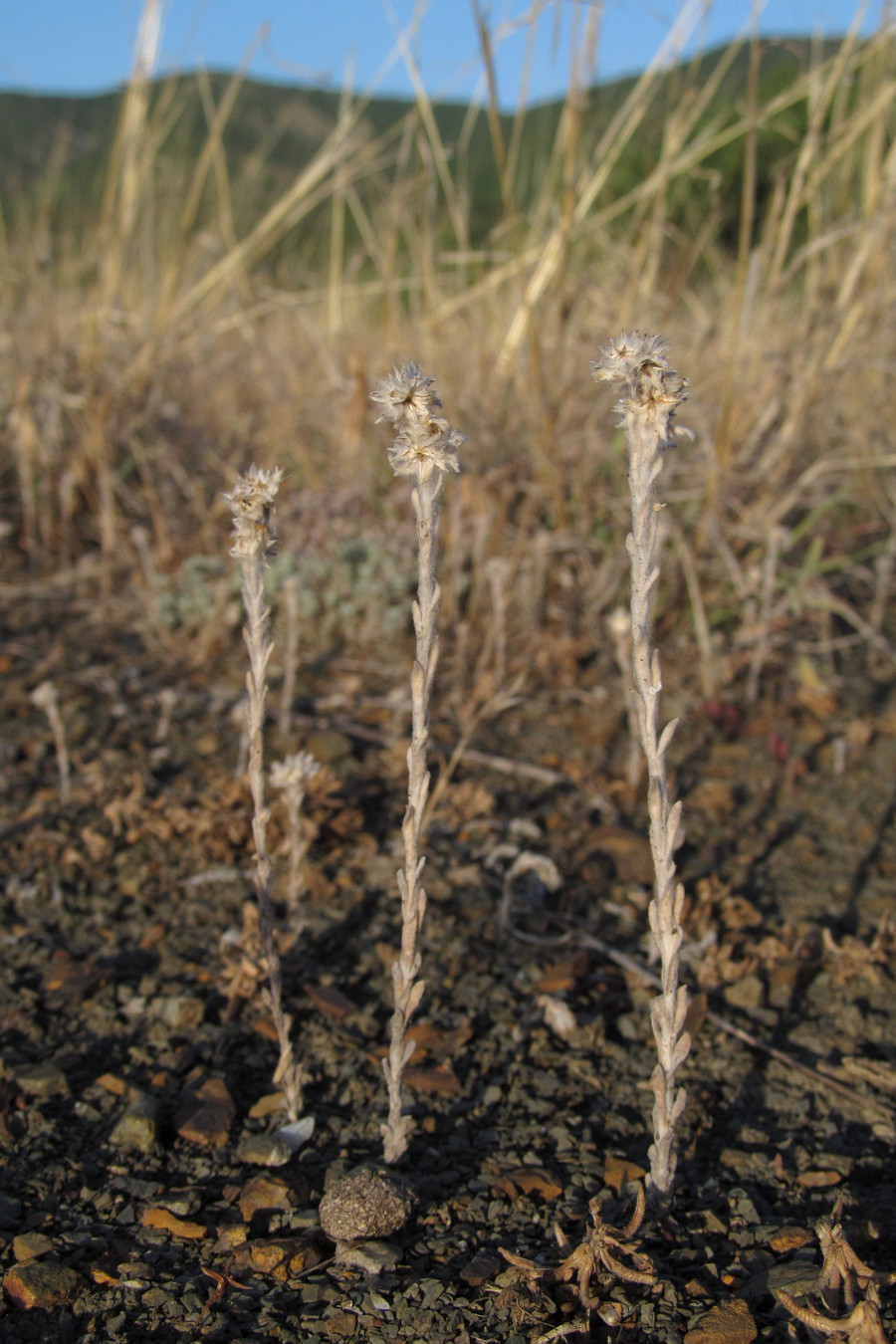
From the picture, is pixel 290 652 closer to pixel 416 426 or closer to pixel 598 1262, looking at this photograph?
pixel 416 426

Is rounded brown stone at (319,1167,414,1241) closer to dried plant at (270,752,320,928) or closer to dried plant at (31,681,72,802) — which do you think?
dried plant at (270,752,320,928)

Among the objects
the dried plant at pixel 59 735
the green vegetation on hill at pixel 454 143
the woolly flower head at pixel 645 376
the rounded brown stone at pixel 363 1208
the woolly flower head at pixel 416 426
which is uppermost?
the green vegetation on hill at pixel 454 143

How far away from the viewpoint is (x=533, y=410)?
9.80ft

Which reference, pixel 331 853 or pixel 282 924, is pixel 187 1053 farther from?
pixel 331 853

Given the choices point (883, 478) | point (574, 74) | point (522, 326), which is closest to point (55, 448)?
point (522, 326)

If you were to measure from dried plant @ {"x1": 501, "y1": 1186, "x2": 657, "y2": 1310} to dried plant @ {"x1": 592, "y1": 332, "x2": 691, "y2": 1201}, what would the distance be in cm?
9

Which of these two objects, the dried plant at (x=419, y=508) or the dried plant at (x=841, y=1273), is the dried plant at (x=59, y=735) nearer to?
the dried plant at (x=419, y=508)

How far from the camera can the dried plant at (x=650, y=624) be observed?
929 millimetres

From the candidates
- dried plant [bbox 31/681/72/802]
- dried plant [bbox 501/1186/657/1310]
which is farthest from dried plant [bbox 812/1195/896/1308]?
dried plant [bbox 31/681/72/802]

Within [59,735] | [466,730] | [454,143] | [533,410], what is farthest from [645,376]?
[454,143]

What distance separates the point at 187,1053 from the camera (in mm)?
1555

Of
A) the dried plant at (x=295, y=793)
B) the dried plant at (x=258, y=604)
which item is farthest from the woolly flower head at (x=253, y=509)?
the dried plant at (x=295, y=793)

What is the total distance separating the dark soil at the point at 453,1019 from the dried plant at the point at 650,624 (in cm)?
24

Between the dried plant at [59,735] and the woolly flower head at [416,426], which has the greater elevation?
the woolly flower head at [416,426]
